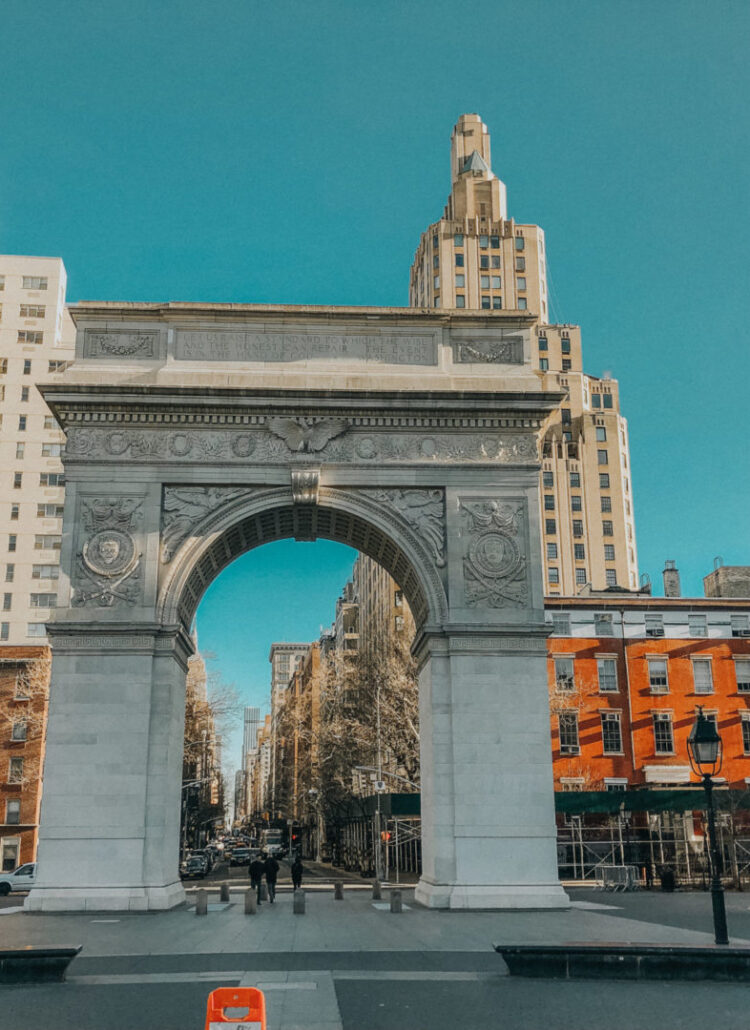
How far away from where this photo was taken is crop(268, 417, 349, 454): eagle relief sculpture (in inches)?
1171

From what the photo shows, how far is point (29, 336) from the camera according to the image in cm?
7275

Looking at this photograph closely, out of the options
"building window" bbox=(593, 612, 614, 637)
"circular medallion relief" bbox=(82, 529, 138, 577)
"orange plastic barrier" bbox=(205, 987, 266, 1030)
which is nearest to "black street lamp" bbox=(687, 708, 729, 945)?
"orange plastic barrier" bbox=(205, 987, 266, 1030)

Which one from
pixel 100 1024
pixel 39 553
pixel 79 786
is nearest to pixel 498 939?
pixel 100 1024

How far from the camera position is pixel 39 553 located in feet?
225

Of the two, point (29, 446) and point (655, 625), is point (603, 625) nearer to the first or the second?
point (655, 625)

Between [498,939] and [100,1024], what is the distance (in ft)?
32.3

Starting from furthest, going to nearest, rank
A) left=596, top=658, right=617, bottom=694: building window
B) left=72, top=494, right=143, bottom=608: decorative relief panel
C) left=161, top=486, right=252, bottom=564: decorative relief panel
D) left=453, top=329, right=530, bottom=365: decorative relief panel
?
1. left=596, top=658, right=617, bottom=694: building window
2. left=453, top=329, right=530, bottom=365: decorative relief panel
3. left=161, top=486, right=252, bottom=564: decorative relief panel
4. left=72, top=494, right=143, bottom=608: decorative relief panel

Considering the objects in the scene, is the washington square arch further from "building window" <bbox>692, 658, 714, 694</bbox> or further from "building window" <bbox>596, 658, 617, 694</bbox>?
"building window" <bbox>692, 658, 714, 694</bbox>

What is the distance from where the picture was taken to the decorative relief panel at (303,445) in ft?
96.2

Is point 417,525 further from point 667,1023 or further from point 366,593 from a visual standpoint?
point 366,593

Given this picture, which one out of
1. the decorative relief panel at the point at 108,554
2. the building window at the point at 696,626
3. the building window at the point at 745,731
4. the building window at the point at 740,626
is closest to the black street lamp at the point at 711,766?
the decorative relief panel at the point at 108,554

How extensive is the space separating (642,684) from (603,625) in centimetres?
365

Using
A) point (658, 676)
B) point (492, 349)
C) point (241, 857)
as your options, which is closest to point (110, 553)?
point (492, 349)

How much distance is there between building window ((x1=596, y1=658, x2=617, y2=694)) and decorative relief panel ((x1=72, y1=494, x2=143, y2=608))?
107 ft
